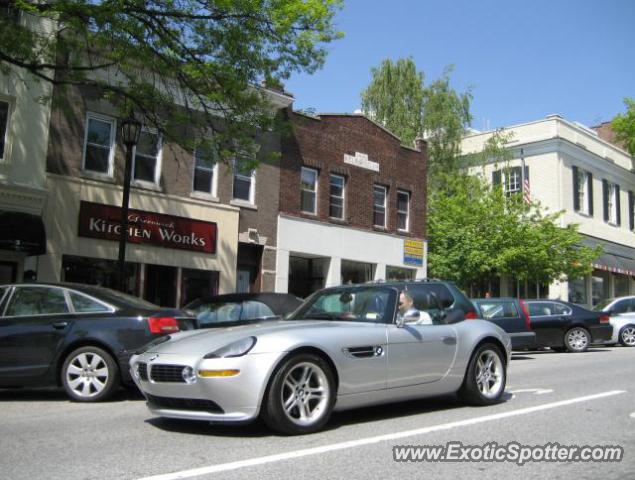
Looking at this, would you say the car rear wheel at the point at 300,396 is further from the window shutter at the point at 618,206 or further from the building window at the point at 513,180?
the window shutter at the point at 618,206

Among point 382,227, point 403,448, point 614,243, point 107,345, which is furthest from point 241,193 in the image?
point 614,243

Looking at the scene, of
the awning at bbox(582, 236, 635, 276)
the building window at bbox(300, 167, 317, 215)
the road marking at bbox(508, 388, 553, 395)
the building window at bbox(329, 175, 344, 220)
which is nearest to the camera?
the road marking at bbox(508, 388, 553, 395)

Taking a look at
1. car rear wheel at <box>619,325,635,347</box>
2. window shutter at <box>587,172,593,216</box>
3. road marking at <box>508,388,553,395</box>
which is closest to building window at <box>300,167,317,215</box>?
car rear wheel at <box>619,325,635,347</box>

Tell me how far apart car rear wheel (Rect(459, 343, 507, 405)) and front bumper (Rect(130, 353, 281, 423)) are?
110 inches

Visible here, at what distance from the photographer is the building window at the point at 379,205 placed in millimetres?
24108

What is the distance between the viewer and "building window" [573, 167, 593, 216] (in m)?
32.1

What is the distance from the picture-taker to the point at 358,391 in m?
6.20

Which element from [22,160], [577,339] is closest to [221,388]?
[22,160]

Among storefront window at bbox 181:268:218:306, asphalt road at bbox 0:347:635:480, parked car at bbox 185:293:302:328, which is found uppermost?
storefront window at bbox 181:268:218:306

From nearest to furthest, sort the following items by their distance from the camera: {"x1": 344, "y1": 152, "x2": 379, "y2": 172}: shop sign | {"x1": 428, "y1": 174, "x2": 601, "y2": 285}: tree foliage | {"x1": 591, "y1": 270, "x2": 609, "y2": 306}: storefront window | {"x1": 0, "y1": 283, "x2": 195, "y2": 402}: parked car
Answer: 1. {"x1": 0, "y1": 283, "x2": 195, "y2": 402}: parked car
2. {"x1": 344, "y1": 152, "x2": 379, "y2": 172}: shop sign
3. {"x1": 428, "y1": 174, "x2": 601, "y2": 285}: tree foliage
4. {"x1": 591, "y1": 270, "x2": 609, "y2": 306}: storefront window

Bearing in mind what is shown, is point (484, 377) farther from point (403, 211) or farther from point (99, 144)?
point (403, 211)

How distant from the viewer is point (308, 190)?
2209 centimetres

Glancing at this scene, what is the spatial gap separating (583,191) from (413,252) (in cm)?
1296

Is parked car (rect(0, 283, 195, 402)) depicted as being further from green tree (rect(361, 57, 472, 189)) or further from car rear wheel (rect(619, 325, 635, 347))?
green tree (rect(361, 57, 472, 189))
